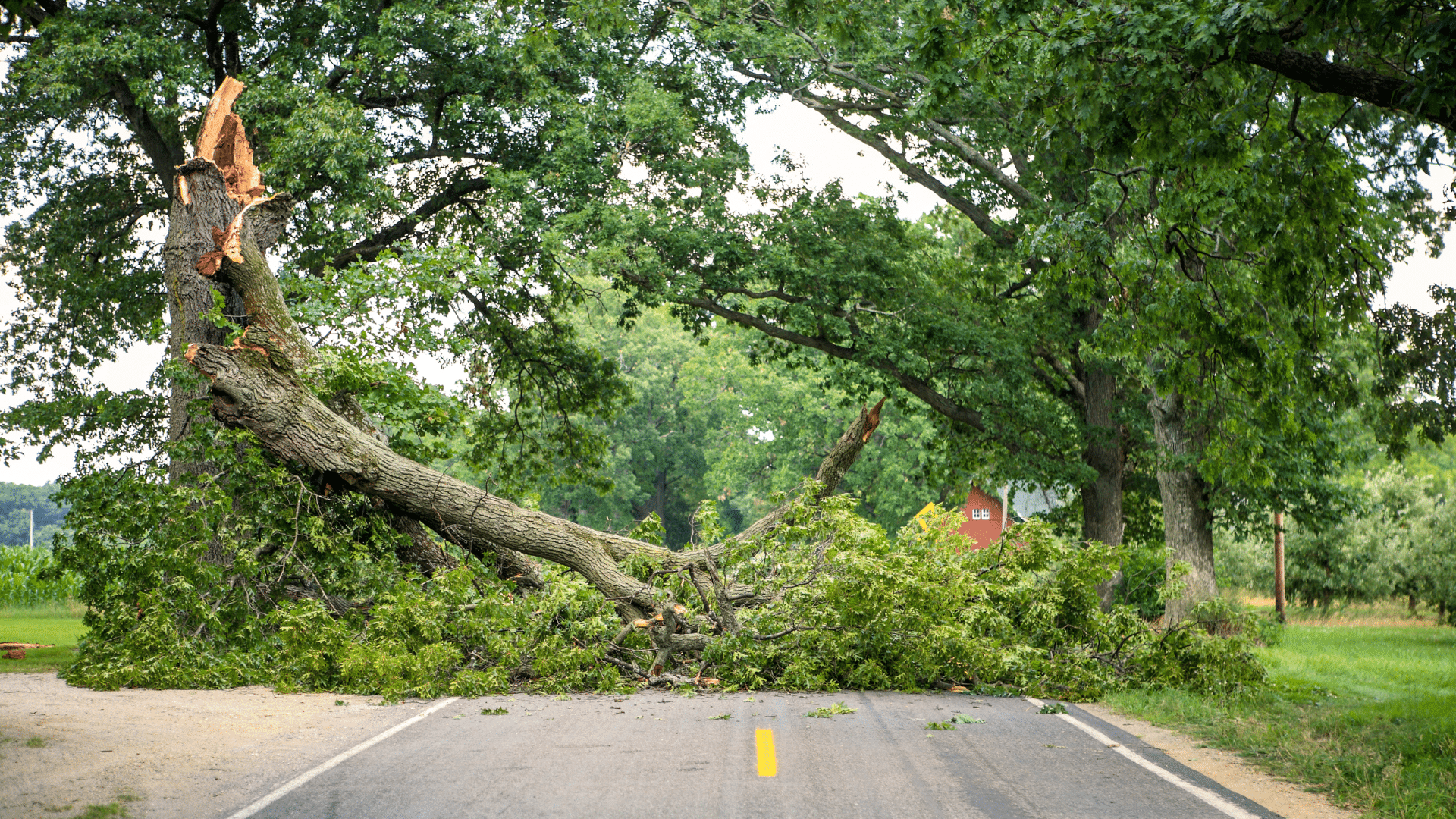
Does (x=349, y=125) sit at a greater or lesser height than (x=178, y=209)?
greater

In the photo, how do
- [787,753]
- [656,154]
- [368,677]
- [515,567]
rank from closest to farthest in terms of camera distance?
[787,753] → [368,677] → [515,567] → [656,154]

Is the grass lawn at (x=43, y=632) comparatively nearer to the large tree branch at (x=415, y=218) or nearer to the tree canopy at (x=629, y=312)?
the tree canopy at (x=629, y=312)

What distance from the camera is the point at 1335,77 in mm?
7770

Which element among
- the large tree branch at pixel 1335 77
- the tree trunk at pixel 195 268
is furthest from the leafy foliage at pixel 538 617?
the large tree branch at pixel 1335 77

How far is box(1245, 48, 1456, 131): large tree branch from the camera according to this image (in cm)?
755

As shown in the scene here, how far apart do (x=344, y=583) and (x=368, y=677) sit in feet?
7.28

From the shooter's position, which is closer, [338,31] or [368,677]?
[368,677]

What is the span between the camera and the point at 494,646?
1148 cm

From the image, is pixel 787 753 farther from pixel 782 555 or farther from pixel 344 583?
pixel 344 583

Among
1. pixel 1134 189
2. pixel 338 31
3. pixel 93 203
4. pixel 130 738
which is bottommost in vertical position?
pixel 130 738

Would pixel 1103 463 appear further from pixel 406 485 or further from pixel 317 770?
pixel 317 770

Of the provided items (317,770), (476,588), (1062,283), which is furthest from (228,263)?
(1062,283)

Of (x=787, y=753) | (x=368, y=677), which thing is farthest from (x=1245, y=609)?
(x=368, y=677)

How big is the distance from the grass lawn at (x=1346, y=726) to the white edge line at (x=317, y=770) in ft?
20.2
